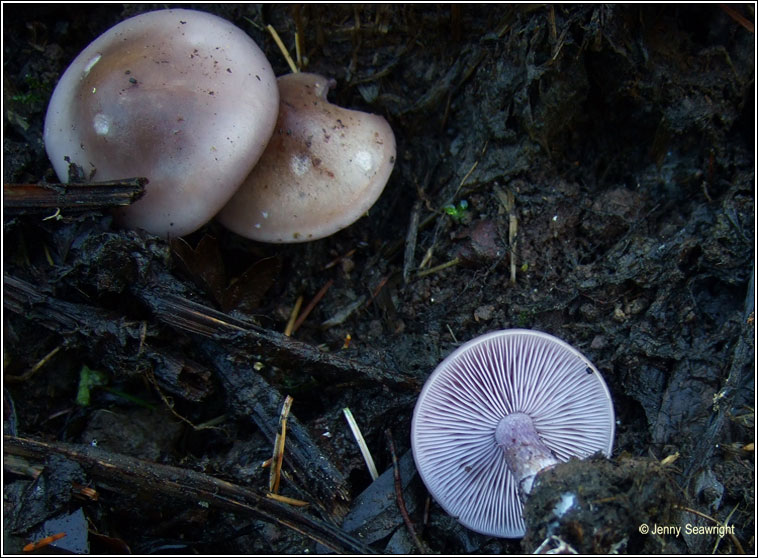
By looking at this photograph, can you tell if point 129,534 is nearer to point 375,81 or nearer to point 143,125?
point 143,125

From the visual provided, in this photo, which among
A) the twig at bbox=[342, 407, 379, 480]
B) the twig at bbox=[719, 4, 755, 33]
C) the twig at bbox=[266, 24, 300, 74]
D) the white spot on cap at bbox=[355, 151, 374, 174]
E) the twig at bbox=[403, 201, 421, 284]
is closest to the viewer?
the twig at bbox=[342, 407, 379, 480]

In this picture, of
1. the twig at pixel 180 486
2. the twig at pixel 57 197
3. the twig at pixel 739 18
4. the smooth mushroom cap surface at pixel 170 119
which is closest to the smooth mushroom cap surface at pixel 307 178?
the smooth mushroom cap surface at pixel 170 119

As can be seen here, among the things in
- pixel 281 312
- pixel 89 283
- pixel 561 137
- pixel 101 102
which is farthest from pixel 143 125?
pixel 561 137

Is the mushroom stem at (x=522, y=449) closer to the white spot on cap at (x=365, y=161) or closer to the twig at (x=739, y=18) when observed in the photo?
the white spot on cap at (x=365, y=161)

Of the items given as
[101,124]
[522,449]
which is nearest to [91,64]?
[101,124]

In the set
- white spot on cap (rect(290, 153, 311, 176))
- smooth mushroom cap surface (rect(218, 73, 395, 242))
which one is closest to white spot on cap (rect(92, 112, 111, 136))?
smooth mushroom cap surface (rect(218, 73, 395, 242))

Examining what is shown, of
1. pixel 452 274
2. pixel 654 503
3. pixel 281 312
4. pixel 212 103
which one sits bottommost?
pixel 281 312

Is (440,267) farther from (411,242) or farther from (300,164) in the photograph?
(300,164)

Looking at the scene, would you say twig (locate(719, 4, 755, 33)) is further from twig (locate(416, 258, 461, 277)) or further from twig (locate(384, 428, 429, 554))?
twig (locate(384, 428, 429, 554))

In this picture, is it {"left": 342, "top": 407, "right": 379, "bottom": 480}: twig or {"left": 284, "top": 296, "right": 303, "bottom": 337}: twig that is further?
{"left": 284, "top": 296, "right": 303, "bottom": 337}: twig
